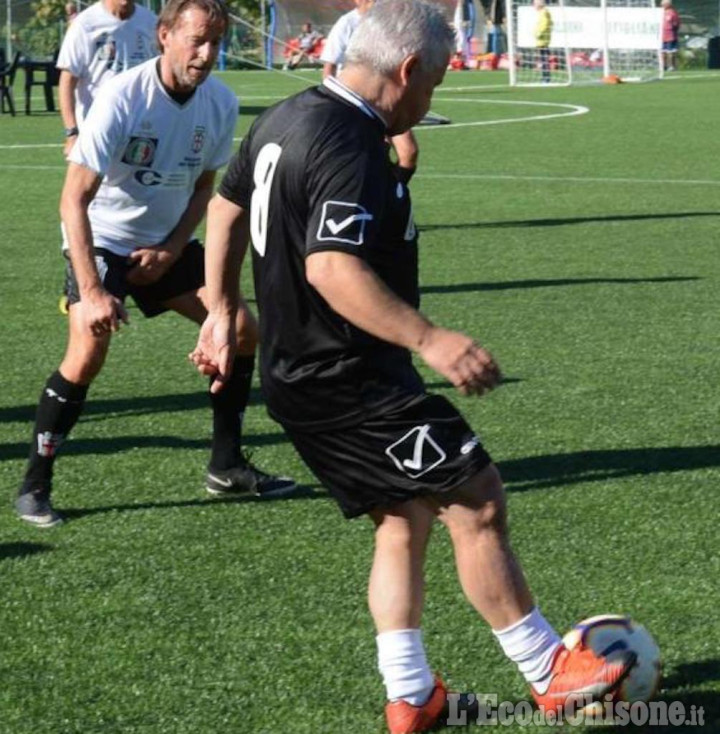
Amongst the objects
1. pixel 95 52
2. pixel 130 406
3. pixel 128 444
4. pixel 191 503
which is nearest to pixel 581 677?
pixel 191 503

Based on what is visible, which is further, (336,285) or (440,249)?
(440,249)

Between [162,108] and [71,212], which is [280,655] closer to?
[71,212]

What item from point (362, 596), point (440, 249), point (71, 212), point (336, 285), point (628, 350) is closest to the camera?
point (336, 285)

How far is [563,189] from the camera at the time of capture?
1855 centimetres

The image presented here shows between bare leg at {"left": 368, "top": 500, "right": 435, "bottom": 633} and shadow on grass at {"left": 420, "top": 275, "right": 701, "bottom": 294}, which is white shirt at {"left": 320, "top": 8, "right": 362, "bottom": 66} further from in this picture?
bare leg at {"left": 368, "top": 500, "right": 435, "bottom": 633}

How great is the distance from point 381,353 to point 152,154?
8.21ft

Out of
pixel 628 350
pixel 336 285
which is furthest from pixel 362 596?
pixel 628 350

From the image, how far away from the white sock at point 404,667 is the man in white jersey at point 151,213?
6.44 feet

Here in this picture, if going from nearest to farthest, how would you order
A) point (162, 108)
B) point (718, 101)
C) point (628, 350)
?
point (162, 108) < point (628, 350) < point (718, 101)

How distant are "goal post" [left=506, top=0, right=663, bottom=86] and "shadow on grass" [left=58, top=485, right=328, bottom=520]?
1355 inches

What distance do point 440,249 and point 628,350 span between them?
4.62 meters

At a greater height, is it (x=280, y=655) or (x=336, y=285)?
(x=336, y=285)

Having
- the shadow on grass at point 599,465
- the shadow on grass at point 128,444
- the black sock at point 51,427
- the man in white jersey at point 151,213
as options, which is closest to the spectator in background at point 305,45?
the shadow on grass at point 128,444

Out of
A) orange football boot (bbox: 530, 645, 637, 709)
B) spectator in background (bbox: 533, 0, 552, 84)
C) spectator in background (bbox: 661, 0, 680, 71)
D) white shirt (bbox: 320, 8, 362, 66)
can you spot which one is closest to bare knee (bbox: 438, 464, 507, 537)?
orange football boot (bbox: 530, 645, 637, 709)
